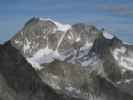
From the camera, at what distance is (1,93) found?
186m

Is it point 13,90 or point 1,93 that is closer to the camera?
point 1,93

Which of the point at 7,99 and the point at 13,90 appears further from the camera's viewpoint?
the point at 13,90

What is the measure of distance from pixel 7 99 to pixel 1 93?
420 centimetres

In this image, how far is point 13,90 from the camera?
654 ft

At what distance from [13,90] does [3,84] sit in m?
5.18

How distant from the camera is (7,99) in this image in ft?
604

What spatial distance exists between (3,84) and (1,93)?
11867 mm

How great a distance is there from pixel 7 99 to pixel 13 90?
1519cm

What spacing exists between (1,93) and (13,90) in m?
13.2

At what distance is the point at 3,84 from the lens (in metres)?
198

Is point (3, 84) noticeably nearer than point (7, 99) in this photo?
No
